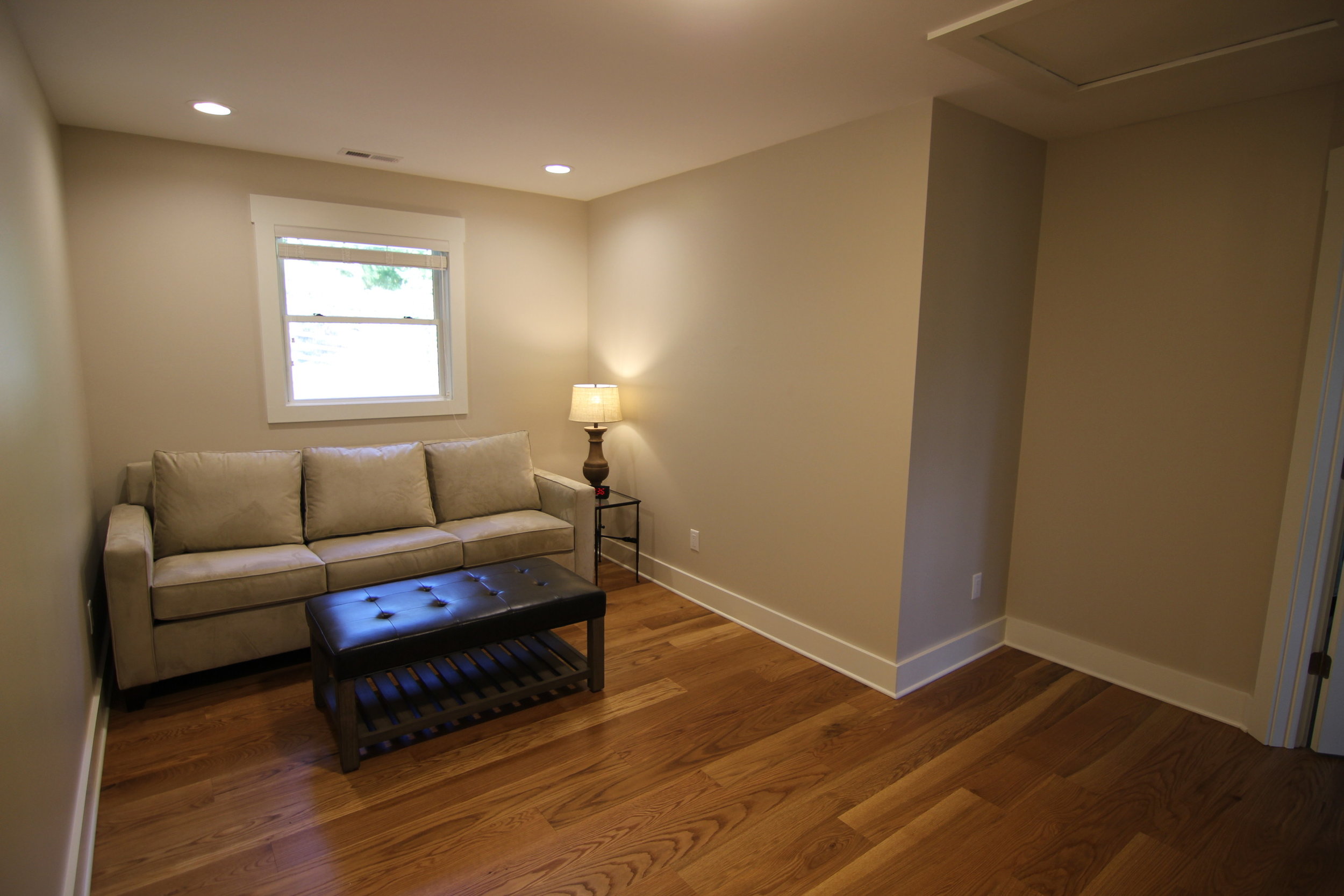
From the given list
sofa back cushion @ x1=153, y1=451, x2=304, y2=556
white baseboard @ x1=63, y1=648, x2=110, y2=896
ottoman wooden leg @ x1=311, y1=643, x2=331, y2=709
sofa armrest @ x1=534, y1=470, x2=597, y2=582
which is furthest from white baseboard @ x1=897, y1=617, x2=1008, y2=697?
sofa back cushion @ x1=153, y1=451, x2=304, y2=556

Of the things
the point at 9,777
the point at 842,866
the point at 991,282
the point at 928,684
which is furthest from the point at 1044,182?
the point at 9,777

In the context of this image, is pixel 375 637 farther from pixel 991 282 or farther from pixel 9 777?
pixel 991 282

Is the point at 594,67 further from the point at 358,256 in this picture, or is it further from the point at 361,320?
the point at 361,320

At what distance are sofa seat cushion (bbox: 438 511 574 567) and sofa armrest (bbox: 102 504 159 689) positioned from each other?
125 cm

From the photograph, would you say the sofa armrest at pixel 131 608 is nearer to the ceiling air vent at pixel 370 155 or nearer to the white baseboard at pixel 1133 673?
the ceiling air vent at pixel 370 155

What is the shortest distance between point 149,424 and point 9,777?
8.22 feet

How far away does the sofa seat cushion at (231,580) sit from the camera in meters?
2.64

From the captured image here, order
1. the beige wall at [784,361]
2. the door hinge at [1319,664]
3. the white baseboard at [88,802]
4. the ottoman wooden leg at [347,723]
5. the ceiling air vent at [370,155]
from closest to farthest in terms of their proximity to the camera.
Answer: the white baseboard at [88,802] → the ottoman wooden leg at [347,723] → the door hinge at [1319,664] → the beige wall at [784,361] → the ceiling air vent at [370,155]

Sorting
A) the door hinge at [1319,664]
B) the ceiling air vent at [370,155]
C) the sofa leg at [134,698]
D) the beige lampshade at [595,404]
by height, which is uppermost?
the ceiling air vent at [370,155]

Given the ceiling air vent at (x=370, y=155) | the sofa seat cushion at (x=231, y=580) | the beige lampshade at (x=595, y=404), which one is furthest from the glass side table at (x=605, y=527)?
the ceiling air vent at (x=370, y=155)

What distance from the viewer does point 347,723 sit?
2242 millimetres

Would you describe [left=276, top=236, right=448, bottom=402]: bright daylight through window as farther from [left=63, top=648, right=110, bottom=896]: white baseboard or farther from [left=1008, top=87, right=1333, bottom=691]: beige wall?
[left=1008, top=87, right=1333, bottom=691]: beige wall

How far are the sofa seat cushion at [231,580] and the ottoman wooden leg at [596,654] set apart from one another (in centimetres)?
121

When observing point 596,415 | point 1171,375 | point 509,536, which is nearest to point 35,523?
point 509,536
